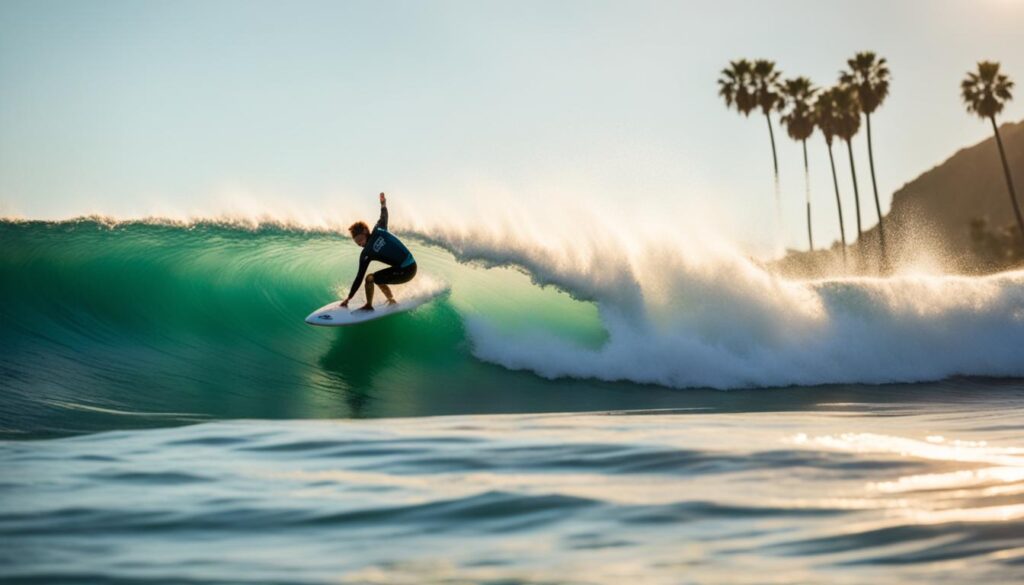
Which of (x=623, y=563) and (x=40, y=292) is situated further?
(x=40, y=292)

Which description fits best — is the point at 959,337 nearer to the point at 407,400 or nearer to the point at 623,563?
the point at 407,400

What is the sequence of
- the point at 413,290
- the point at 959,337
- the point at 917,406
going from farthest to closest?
the point at 959,337
the point at 413,290
the point at 917,406

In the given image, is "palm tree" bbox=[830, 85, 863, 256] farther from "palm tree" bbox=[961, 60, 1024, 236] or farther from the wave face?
the wave face

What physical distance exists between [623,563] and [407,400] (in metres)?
8.61

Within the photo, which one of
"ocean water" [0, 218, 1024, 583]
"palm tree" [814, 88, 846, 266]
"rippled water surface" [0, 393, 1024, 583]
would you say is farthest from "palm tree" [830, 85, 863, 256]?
"rippled water surface" [0, 393, 1024, 583]

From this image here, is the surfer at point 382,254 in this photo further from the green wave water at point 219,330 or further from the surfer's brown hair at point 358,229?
the green wave water at point 219,330

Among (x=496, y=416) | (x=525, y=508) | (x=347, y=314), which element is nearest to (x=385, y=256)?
(x=347, y=314)

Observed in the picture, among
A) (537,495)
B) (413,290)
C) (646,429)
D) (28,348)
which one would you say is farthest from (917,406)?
(28,348)

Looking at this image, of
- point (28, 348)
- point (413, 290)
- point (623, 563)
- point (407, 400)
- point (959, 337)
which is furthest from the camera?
point (959, 337)

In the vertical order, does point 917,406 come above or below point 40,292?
below

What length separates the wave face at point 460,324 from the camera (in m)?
13.0

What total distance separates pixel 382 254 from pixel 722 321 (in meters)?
5.10

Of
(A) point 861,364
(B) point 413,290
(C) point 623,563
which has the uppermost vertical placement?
(B) point 413,290

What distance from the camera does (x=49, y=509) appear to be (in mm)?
5086
